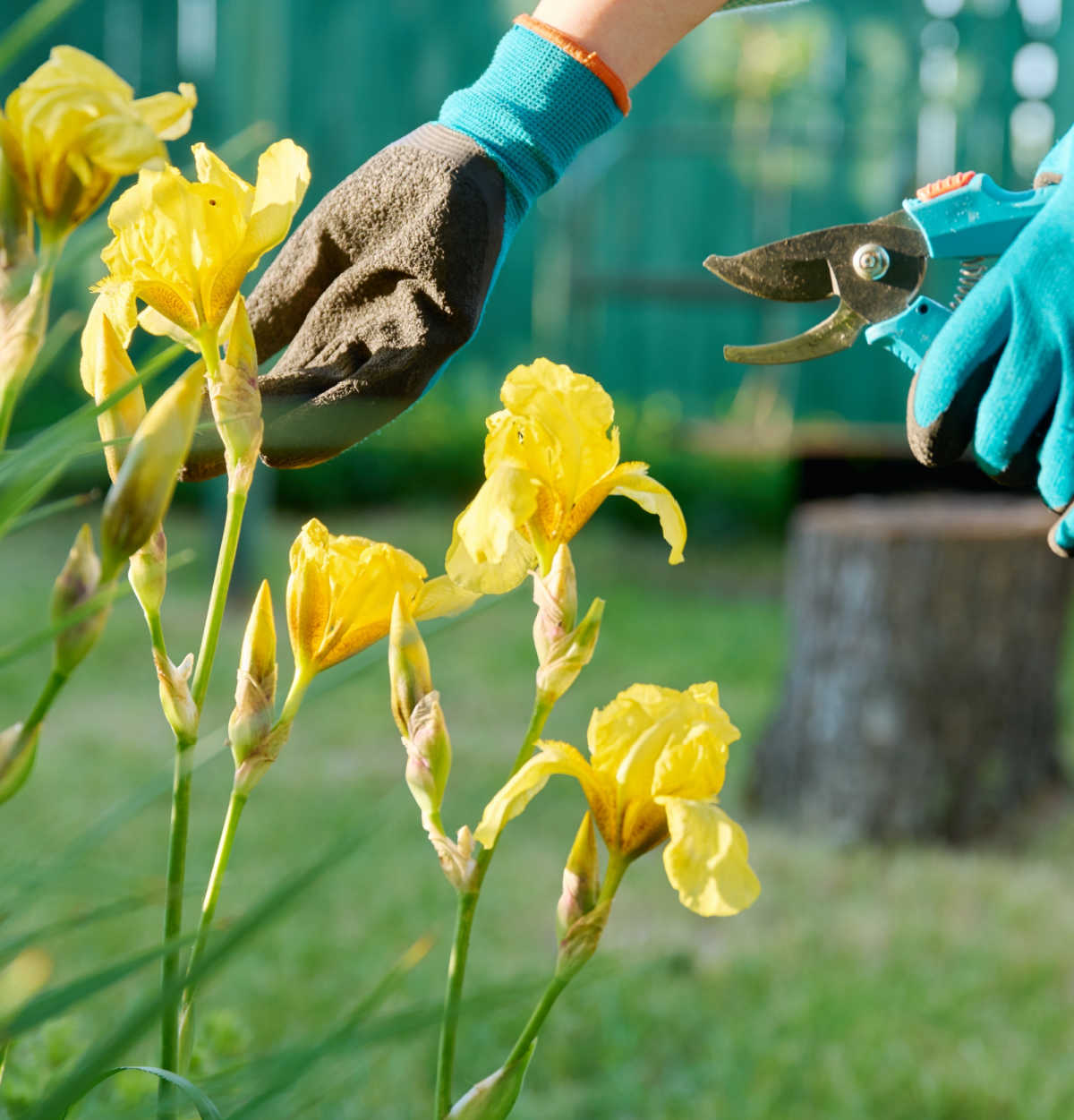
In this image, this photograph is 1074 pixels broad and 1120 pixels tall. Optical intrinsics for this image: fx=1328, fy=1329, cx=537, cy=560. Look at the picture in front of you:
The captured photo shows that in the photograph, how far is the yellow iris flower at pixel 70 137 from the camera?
365 mm

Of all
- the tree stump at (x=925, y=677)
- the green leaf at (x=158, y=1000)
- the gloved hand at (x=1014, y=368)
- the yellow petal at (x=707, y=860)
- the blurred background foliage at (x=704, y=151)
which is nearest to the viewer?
the green leaf at (x=158, y=1000)

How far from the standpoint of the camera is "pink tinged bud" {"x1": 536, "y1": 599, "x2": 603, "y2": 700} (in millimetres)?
480

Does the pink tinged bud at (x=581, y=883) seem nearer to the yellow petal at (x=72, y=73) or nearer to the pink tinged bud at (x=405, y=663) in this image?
the pink tinged bud at (x=405, y=663)

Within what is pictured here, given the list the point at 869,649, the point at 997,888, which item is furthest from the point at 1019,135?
the point at 997,888

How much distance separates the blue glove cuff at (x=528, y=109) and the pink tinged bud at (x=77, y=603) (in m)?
0.45

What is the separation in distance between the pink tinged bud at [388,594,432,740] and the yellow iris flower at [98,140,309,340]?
0.13m

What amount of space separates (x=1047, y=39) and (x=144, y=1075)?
616 centimetres

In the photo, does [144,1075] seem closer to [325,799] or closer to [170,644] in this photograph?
[325,799]

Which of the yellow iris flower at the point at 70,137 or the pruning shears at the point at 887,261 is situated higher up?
the yellow iris flower at the point at 70,137

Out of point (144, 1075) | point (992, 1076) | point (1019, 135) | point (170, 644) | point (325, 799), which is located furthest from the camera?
point (1019, 135)

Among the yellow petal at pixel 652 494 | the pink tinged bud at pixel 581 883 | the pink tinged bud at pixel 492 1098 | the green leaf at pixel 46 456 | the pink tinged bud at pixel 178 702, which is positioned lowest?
the pink tinged bud at pixel 492 1098

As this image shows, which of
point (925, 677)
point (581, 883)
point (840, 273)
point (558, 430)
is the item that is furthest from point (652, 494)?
point (925, 677)

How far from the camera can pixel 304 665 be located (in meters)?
0.50

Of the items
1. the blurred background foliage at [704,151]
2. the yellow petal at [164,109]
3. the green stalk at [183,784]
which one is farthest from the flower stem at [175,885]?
the blurred background foliage at [704,151]
